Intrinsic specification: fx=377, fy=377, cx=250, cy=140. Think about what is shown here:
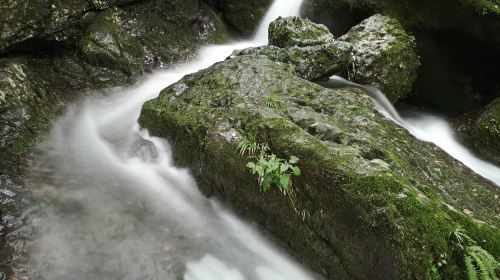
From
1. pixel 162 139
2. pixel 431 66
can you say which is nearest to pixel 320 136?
pixel 162 139

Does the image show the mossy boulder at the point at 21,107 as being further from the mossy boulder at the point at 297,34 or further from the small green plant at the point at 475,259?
the small green plant at the point at 475,259

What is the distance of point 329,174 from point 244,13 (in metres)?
8.43

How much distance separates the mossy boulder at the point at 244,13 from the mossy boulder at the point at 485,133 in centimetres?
623

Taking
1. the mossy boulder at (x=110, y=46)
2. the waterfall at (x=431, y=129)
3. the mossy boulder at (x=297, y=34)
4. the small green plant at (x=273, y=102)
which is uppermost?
the mossy boulder at (x=297, y=34)

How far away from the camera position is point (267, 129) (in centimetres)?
455

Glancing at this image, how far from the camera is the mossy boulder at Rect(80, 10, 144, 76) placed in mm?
8430

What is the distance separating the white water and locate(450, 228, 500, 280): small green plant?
5.26 feet

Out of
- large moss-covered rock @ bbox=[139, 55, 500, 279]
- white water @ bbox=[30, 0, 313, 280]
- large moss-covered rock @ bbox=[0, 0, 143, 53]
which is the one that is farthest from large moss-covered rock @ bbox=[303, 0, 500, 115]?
large moss-covered rock @ bbox=[0, 0, 143, 53]

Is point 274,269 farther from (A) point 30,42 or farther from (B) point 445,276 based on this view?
(A) point 30,42

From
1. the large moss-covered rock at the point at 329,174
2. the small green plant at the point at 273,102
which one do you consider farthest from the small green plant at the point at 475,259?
the small green plant at the point at 273,102

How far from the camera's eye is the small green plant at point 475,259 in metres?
2.95

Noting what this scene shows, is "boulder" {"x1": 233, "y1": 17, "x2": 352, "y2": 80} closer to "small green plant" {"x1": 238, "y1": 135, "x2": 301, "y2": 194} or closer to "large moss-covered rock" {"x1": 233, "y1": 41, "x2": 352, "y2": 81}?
"large moss-covered rock" {"x1": 233, "y1": 41, "x2": 352, "y2": 81}

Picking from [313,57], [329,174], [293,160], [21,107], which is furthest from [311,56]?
[21,107]

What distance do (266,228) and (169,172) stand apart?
1.88 metres
